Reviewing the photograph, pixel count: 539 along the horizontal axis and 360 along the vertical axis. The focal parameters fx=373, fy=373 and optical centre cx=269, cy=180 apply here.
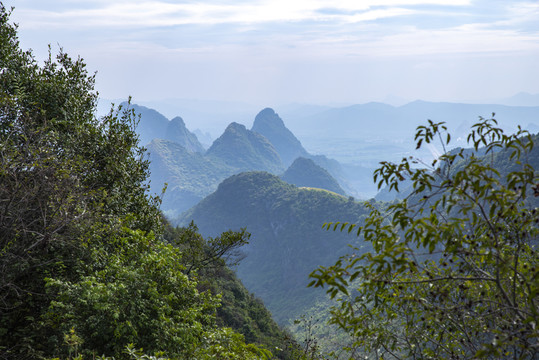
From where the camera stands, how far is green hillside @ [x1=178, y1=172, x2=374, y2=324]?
5266 inches

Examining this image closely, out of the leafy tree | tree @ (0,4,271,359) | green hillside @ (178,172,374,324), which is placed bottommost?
green hillside @ (178,172,374,324)

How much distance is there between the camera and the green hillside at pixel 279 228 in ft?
439

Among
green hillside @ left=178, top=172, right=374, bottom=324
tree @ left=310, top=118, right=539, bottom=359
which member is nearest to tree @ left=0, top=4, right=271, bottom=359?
tree @ left=310, top=118, right=539, bottom=359

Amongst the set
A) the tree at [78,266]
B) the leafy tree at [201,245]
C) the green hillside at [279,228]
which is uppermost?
the tree at [78,266]

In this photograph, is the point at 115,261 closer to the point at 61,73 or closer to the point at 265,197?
the point at 61,73

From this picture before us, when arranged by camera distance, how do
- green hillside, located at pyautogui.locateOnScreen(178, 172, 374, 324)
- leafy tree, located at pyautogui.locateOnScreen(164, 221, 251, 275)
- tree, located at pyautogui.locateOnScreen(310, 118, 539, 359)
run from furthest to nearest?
green hillside, located at pyautogui.locateOnScreen(178, 172, 374, 324) < leafy tree, located at pyautogui.locateOnScreen(164, 221, 251, 275) < tree, located at pyautogui.locateOnScreen(310, 118, 539, 359)

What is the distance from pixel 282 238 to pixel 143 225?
15028 cm

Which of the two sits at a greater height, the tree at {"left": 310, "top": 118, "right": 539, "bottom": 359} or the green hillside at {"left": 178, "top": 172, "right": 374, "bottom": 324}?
the tree at {"left": 310, "top": 118, "right": 539, "bottom": 359}

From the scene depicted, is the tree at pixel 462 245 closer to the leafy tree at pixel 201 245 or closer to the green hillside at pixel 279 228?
the leafy tree at pixel 201 245

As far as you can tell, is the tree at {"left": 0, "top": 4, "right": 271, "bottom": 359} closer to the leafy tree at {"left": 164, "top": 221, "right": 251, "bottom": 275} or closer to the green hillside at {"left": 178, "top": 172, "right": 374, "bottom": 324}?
the leafy tree at {"left": 164, "top": 221, "right": 251, "bottom": 275}

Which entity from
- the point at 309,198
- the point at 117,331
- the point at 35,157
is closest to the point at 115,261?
the point at 117,331

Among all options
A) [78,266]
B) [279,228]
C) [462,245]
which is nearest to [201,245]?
[78,266]

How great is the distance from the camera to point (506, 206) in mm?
3504

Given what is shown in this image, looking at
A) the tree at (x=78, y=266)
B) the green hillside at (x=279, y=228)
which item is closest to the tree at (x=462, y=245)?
the tree at (x=78, y=266)
